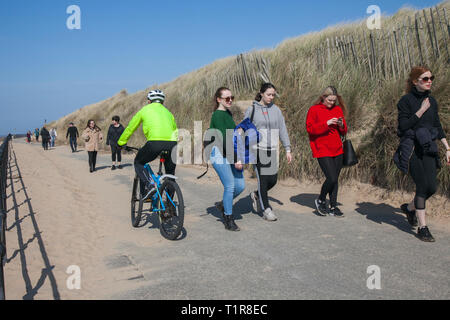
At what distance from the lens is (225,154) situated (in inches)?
199

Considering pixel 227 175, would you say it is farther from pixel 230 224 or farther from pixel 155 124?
pixel 155 124

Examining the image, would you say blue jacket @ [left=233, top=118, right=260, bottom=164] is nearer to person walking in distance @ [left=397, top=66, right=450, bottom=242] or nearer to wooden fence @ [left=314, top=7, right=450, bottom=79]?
person walking in distance @ [left=397, top=66, right=450, bottom=242]

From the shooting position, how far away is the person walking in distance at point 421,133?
172 inches

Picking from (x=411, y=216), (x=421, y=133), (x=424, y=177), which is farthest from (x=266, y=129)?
(x=411, y=216)

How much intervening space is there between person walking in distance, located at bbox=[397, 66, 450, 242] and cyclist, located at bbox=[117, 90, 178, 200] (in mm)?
3039

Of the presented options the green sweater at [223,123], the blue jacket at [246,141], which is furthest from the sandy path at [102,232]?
the green sweater at [223,123]

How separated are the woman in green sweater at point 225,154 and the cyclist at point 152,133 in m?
0.62

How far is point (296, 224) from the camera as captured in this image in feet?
18.3

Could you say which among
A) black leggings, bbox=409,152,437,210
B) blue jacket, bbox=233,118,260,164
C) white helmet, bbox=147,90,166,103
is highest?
white helmet, bbox=147,90,166,103

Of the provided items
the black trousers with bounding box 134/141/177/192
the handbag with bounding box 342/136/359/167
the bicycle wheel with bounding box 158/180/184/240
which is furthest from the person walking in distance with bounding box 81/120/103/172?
the handbag with bounding box 342/136/359/167

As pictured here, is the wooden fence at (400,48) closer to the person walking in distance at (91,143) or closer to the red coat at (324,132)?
the red coat at (324,132)

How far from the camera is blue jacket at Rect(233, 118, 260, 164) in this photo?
5.05 meters

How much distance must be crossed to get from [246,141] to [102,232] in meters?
2.53

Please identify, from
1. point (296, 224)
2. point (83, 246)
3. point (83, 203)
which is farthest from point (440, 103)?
point (83, 203)
